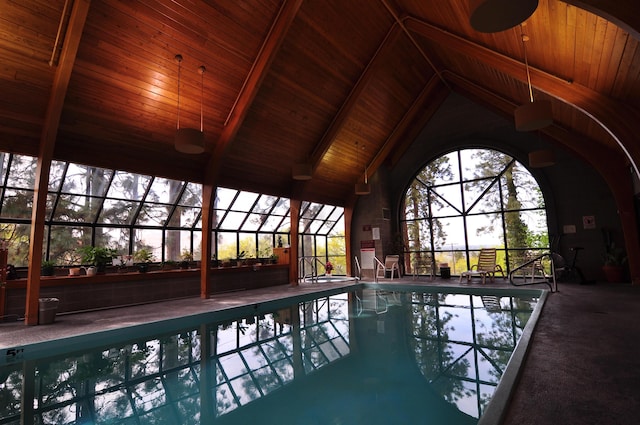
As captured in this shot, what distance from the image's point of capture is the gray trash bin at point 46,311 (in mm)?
5738

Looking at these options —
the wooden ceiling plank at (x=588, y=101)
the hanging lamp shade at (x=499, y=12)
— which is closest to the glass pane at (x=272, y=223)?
the wooden ceiling plank at (x=588, y=101)

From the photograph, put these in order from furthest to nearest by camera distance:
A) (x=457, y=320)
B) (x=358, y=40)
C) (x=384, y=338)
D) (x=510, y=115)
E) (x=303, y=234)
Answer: (x=303, y=234), (x=510, y=115), (x=358, y=40), (x=457, y=320), (x=384, y=338)

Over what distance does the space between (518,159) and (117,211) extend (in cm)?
1127

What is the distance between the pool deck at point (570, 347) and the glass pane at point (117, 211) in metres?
2.15

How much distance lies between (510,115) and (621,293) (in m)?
5.54

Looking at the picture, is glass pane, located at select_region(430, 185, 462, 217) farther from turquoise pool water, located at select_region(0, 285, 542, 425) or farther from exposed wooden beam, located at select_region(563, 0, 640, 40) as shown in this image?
exposed wooden beam, located at select_region(563, 0, 640, 40)

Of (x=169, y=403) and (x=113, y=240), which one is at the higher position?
(x=113, y=240)

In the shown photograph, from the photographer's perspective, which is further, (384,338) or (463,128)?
(463,128)

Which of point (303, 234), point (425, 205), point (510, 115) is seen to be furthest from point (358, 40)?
point (303, 234)

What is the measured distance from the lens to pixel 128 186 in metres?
7.72

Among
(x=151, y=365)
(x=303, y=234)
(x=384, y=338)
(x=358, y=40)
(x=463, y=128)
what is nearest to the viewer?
Result: (x=151, y=365)

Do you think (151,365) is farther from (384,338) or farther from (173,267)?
(173,267)

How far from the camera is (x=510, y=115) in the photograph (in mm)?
9883

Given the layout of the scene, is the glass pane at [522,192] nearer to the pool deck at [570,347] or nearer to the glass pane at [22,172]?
the pool deck at [570,347]
